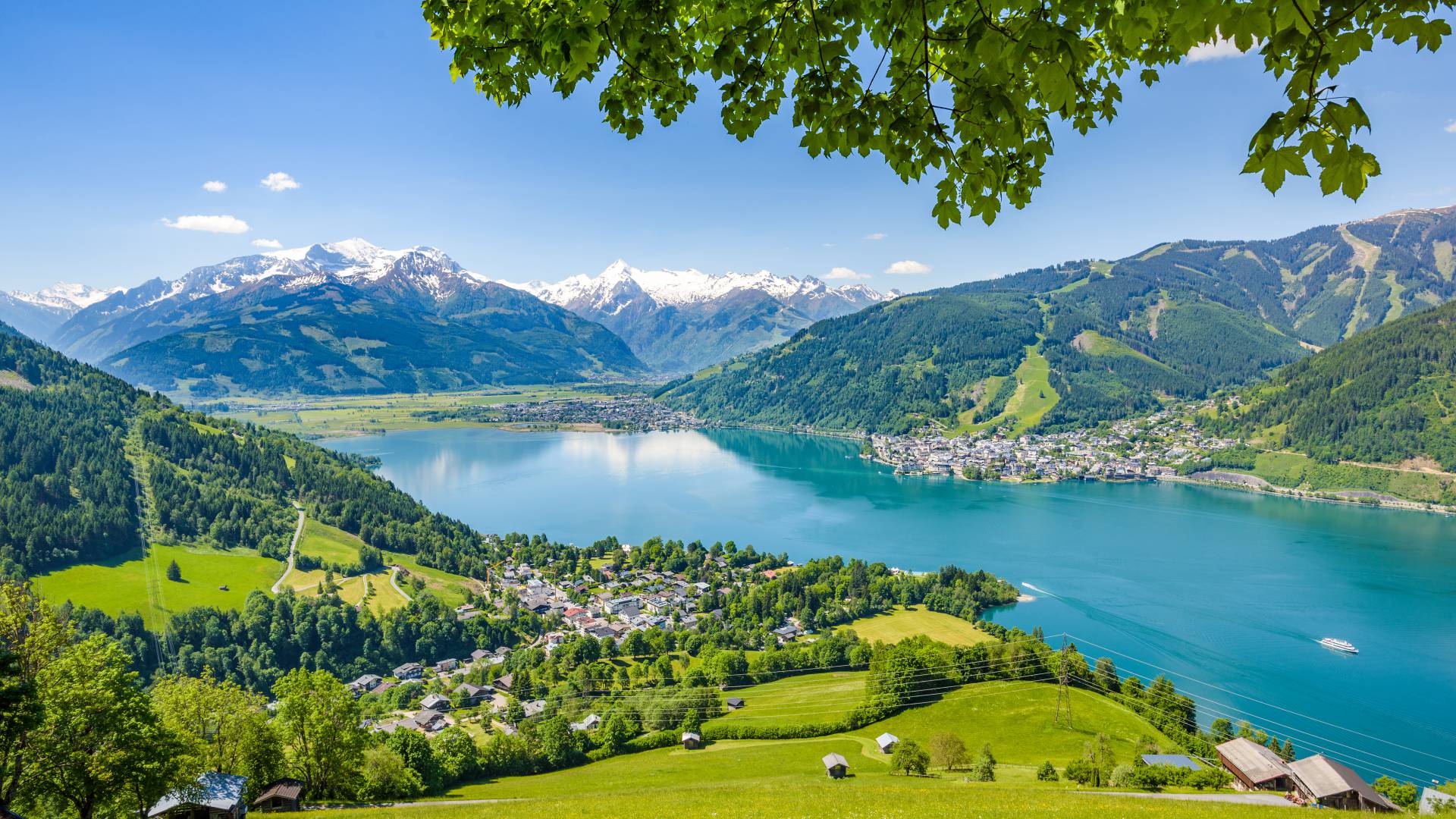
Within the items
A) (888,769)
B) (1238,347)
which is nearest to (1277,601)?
(888,769)

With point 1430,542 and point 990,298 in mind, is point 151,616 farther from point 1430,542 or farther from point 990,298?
point 990,298

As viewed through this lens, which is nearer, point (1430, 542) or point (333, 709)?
point (333, 709)

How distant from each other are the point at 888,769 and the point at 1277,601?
110 ft

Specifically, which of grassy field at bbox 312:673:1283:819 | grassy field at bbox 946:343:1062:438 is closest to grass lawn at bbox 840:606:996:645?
grassy field at bbox 312:673:1283:819

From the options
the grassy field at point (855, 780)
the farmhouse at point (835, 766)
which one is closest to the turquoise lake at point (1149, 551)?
the grassy field at point (855, 780)

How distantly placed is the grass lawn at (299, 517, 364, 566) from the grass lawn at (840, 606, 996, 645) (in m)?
41.1

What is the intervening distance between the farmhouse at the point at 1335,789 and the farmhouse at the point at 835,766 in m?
11.7

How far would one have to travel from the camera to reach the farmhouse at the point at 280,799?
13820mm

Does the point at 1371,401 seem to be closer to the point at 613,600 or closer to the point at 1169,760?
the point at 1169,760

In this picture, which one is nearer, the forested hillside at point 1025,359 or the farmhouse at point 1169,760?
the farmhouse at point 1169,760

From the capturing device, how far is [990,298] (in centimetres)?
19700

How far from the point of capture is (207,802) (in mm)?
11109

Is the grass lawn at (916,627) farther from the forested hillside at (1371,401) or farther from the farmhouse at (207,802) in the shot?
the forested hillside at (1371,401)

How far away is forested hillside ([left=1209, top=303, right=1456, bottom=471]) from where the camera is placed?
78188 millimetres
